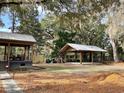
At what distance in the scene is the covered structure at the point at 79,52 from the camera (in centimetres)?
5067

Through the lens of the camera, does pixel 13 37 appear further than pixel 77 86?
Yes

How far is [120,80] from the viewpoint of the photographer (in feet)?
56.4

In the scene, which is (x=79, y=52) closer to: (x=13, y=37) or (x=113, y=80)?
(x=13, y=37)

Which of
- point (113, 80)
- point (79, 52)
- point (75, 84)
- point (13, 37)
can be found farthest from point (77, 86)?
point (79, 52)

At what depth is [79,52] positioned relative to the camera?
53.2 m

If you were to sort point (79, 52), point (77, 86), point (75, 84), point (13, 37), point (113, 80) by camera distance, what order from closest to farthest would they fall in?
point (77, 86)
point (75, 84)
point (113, 80)
point (13, 37)
point (79, 52)

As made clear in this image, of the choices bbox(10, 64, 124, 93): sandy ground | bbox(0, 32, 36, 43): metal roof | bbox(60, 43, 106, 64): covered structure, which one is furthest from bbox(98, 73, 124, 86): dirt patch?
bbox(60, 43, 106, 64): covered structure

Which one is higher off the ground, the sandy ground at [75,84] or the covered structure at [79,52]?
the covered structure at [79,52]

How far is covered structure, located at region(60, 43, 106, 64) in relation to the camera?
50.7 m

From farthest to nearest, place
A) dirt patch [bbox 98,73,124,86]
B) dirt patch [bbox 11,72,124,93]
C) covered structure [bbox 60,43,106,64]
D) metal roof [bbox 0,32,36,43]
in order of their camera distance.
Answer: covered structure [bbox 60,43,106,64], metal roof [bbox 0,32,36,43], dirt patch [bbox 98,73,124,86], dirt patch [bbox 11,72,124,93]

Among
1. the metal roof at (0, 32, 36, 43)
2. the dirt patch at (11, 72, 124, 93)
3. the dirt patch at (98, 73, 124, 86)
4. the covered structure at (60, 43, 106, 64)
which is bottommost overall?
the dirt patch at (11, 72, 124, 93)

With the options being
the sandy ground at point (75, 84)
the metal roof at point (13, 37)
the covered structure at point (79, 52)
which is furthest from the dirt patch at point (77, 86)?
the covered structure at point (79, 52)

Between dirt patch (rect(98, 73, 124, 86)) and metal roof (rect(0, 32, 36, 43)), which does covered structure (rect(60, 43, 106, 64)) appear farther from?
dirt patch (rect(98, 73, 124, 86))

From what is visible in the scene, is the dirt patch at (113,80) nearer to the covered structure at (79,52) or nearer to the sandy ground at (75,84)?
the sandy ground at (75,84)
